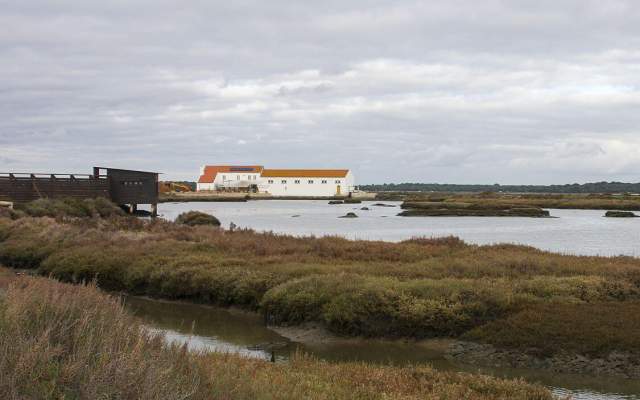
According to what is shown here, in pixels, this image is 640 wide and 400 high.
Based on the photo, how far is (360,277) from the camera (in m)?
19.8

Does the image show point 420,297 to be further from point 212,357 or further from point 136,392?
point 136,392

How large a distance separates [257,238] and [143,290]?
7.94 meters

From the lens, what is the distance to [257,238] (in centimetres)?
3130

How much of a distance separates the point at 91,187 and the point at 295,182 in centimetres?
9863

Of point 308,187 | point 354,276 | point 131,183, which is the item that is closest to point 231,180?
point 308,187

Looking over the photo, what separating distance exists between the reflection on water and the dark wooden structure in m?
41.3

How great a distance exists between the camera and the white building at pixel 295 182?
160 meters

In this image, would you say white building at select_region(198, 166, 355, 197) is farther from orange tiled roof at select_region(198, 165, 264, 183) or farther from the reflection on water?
the reflection on water

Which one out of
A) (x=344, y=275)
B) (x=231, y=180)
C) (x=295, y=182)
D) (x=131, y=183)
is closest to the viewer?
(x=344, y=275)

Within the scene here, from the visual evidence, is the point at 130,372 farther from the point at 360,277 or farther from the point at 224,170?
the point at 224,170

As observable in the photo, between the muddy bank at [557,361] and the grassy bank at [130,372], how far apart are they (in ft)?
10.3

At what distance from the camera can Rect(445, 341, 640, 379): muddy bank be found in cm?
1399

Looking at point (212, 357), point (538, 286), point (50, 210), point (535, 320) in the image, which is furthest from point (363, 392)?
point (50, 210)

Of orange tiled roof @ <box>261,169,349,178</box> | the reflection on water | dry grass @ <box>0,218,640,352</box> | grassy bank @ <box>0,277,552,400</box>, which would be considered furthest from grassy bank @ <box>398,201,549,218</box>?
grassy bank @ <box>0,277,552,400</box>
